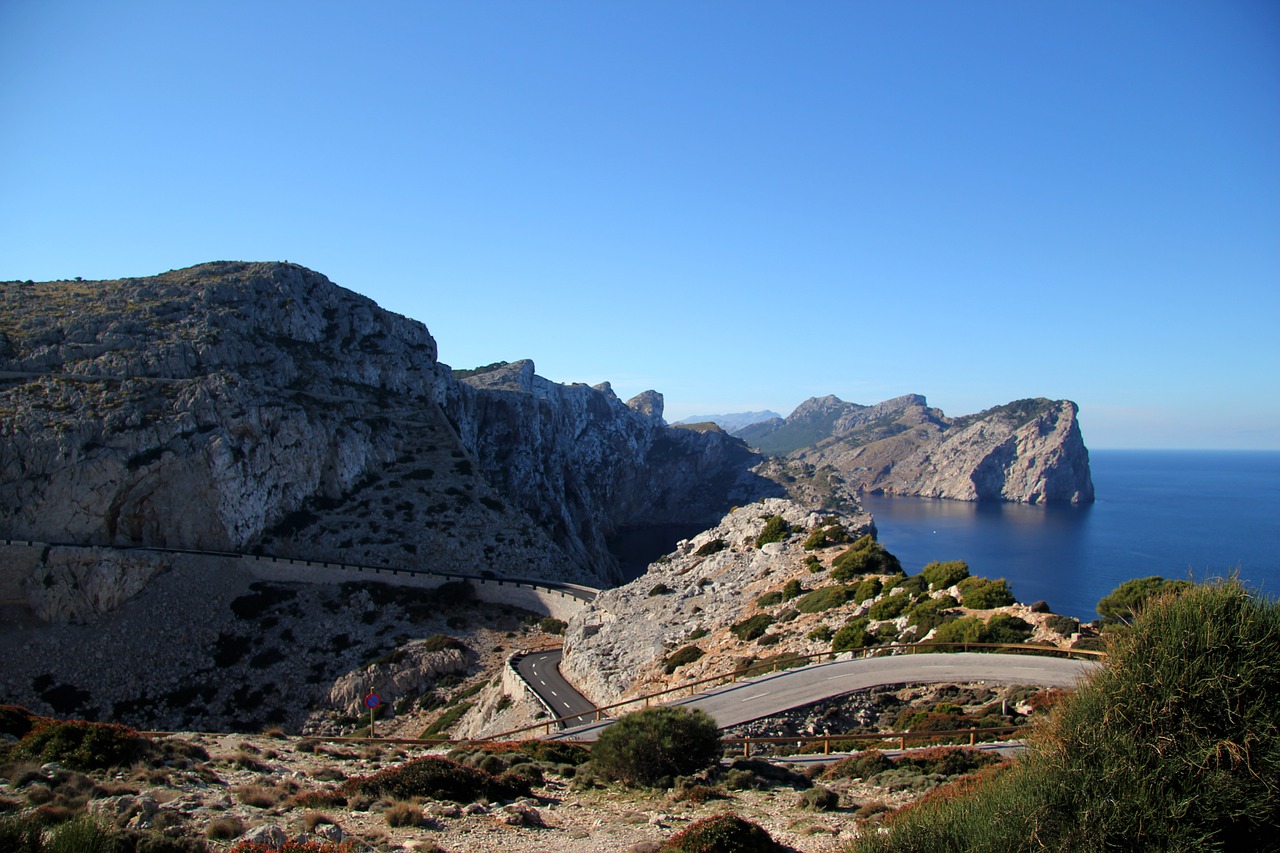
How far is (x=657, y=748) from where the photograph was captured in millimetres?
16266

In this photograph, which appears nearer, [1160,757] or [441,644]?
[1160,757]

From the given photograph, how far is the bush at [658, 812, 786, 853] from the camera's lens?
10133 millimetres

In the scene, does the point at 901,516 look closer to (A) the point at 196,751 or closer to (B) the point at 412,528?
(B) the point at 412,528

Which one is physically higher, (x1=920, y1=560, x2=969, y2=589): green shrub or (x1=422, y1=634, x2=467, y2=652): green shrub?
(x1=920, y1=560, x2=969, y2=589): green shrub

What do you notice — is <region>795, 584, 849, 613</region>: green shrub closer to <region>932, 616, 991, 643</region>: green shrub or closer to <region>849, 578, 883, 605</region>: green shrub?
<region>849, 578, 883, 605</region>: green shrub

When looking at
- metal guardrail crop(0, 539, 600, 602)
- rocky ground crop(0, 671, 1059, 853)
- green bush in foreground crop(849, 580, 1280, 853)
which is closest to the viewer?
green bush in foreground crop(849, 580, 1280, 853)

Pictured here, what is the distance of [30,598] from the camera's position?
4909 centimetres

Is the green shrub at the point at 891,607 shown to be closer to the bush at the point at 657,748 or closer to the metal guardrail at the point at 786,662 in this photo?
the metal guardrail at the point at 786,662

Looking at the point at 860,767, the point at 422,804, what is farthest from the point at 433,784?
the point at 860,767

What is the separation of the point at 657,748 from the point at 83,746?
1179 centimetres

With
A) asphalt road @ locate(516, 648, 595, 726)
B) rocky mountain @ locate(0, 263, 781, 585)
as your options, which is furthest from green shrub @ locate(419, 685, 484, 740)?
rocky mountain @ locate(0, 263, 781, 585)

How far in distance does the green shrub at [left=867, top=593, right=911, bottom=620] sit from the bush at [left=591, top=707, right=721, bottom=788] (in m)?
14.3

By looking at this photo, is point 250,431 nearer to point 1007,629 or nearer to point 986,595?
point 986,595

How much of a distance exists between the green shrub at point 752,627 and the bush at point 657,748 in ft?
47.2
